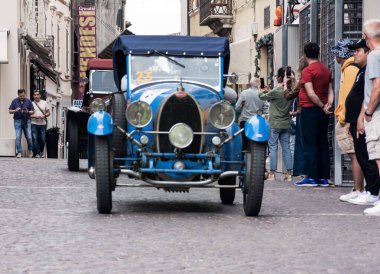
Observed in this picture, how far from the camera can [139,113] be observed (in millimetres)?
11078

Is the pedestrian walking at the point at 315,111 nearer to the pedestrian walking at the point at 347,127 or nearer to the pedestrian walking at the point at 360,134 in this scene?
the pedestrian walking at the point at 347,127

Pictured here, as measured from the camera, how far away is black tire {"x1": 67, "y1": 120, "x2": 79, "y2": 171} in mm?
18531

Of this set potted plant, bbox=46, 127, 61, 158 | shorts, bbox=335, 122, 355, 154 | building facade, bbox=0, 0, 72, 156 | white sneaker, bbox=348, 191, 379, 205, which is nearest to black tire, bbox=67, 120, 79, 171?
shorts, bbox=335, 122, 355, 154

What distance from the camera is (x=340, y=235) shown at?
930 centimetres

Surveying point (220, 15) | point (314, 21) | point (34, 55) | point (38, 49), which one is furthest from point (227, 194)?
point (220, 15)

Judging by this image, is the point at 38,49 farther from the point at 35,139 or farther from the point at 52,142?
the point at 35,139

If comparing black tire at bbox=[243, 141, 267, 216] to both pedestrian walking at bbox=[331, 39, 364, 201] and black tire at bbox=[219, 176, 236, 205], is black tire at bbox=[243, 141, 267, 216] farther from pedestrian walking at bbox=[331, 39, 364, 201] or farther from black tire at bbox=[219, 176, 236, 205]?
pedestrian walking at bbox=[331, 39, 364, 201]

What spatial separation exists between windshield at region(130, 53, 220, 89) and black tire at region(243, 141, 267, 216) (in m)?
1.93

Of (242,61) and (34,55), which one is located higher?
(34,55)

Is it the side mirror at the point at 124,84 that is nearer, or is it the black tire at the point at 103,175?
the black tire at the point at 103,175

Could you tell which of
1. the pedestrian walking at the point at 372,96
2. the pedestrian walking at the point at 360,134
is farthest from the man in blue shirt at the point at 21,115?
the pedestrian walking at the point at 372,96

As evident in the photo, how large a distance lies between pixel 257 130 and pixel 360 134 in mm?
1695

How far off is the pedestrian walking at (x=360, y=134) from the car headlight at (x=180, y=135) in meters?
2.13

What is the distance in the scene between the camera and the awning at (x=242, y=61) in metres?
30.1
